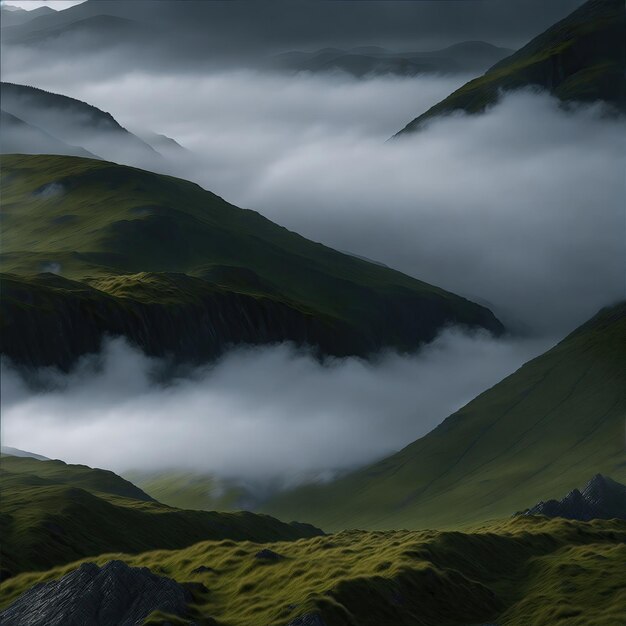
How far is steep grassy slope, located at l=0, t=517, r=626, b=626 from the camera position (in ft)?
468

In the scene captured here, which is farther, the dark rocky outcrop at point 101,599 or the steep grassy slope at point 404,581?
the steep grassy slope at point 404,581

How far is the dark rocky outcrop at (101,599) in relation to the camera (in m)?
140

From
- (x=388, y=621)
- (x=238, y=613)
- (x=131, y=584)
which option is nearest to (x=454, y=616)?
(x=388, y=621)

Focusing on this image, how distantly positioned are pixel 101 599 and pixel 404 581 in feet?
116

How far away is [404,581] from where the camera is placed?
152 m

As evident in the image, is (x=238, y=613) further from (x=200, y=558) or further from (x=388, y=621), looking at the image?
(x=200, y=558)

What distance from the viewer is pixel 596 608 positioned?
151 meters

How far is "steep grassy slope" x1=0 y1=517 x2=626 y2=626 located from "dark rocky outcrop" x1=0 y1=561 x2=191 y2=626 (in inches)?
170

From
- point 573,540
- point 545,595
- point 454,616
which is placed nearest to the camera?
point 454,616

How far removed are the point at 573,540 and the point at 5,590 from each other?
85.3 meters

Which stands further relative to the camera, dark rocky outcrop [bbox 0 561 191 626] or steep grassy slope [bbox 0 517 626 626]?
steep grassy slope [bbox 0 517 626 626]

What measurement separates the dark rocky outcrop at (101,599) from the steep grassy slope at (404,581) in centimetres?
431

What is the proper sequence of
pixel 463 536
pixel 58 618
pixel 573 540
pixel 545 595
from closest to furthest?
1. pixel 58 618
2. pixel 545 595
3. pixel 463 536
4. pixel 573 540

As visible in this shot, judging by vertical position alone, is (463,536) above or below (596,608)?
above
